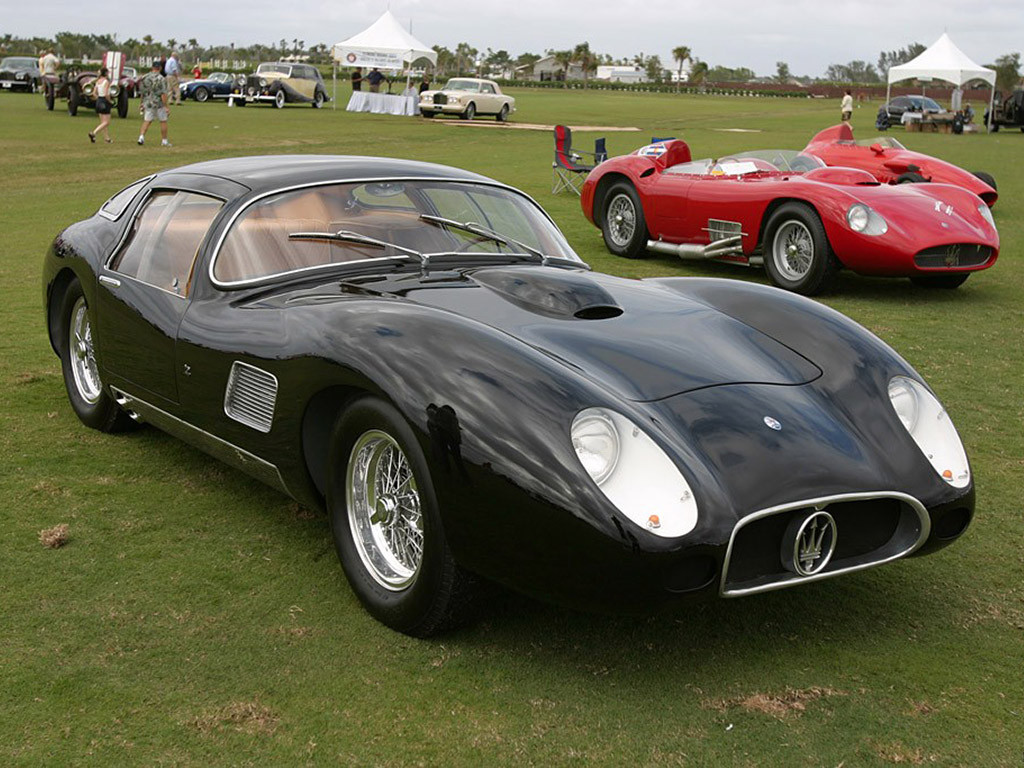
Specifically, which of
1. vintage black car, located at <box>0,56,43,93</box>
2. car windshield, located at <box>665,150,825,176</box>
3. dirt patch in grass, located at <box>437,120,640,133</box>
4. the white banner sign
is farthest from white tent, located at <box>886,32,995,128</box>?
car windshield, located at <box>665,150,825,176</box>

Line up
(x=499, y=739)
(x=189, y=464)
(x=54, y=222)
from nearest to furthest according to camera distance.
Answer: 1. (x=499, y=739)
2. (x=189, y=464)
3. (x=54, y=222)

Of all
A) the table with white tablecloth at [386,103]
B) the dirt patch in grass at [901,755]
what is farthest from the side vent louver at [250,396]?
the table with white tablecloth at [386,103]

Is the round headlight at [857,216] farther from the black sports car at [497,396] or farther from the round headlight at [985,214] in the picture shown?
the black sports car at [497,396]

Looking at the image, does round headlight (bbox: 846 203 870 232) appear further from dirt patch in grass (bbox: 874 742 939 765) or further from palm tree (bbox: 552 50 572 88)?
palm tree (bbox: 552 50 572 88)

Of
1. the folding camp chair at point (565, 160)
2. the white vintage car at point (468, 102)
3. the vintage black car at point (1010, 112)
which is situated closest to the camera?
the folding camp chair at point (565, 160)

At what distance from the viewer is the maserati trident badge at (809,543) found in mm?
3090

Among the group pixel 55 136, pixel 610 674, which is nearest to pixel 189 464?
pixel 610 674

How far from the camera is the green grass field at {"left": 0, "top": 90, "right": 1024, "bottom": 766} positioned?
2.86m

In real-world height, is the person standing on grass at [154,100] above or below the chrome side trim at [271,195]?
above

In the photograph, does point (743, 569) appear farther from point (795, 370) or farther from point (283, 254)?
point (283, 254)

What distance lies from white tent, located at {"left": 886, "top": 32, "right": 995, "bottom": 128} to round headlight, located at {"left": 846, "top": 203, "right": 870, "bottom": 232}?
35890mm

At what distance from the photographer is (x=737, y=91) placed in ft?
368

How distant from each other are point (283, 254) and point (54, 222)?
9.03 meters

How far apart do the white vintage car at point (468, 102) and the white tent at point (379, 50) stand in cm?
342
